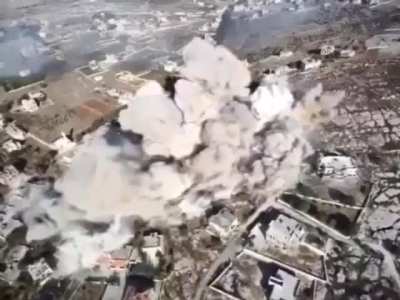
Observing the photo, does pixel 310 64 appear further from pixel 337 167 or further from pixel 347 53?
pixel 337 167

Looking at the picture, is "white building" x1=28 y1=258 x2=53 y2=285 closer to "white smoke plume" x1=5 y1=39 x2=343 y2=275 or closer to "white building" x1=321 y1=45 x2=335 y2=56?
"white smoke plume" x1=5 y1=39 x2=343 y2=275

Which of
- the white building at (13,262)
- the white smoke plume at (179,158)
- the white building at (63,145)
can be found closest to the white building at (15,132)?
the white building at (63,145)

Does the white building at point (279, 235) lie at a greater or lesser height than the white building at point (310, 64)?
lesser

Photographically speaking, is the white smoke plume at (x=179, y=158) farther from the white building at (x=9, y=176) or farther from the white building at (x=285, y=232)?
→ the white building at (x=285, y=232)

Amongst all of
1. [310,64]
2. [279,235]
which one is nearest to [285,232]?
[279,235]

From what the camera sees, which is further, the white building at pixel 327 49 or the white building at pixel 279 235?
→ the white building at pixel 327 49

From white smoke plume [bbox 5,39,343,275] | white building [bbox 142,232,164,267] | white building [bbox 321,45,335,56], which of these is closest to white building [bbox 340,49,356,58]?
white building [bbox 321,45,335,56]
